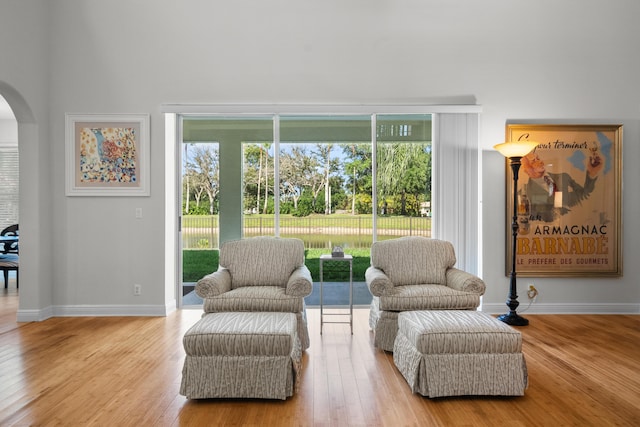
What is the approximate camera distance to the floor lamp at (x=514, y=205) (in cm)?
430

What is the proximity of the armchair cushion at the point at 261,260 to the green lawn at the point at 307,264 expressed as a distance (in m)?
0.98

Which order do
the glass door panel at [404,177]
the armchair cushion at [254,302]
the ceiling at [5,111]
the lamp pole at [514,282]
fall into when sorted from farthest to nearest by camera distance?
the ceiling at [5,111], the glass door panel at [404,177], the lamp pole at [514,282], the armchair cushion at [254,302]

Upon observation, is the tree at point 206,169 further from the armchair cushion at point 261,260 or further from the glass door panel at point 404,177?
Result: the glass door panel at point 404,177

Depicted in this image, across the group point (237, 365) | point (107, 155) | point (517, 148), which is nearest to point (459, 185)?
point (517, 148)

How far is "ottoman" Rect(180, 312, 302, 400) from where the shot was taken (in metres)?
2.60

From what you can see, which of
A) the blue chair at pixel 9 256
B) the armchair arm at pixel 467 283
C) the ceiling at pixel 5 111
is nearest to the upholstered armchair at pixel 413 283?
the armchair arm at pixel 467 283

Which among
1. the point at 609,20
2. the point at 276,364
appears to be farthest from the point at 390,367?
the point at 609,20

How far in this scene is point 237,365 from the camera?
8.57 ft

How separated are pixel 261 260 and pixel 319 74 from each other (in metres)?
2.25

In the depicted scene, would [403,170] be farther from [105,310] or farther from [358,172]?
[105,310]

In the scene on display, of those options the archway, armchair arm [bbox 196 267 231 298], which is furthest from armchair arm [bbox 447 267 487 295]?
the archway

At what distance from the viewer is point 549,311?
4.82m

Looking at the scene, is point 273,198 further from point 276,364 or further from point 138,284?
point 276,364

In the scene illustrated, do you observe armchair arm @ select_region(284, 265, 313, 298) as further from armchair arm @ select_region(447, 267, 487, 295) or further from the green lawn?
the green lawn
